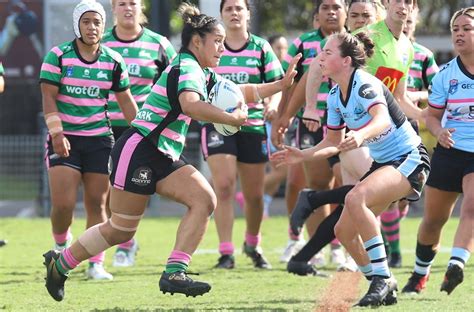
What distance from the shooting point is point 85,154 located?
9.02 m

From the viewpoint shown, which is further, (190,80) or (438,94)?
(438,94)

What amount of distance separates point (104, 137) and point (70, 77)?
57cm

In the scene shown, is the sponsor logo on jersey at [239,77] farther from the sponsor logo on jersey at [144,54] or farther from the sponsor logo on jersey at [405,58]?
the sponsor logo on jersey at [405,58]

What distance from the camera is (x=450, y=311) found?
23.7 feet

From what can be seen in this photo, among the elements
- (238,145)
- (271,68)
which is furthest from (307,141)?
(271,68)

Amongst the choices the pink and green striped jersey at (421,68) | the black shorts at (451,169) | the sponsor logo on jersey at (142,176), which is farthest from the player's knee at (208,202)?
the pink and green striped jersey at (421,68)

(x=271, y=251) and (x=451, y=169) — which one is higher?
(x=451, y=169)

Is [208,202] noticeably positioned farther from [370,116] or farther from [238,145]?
[238,145]

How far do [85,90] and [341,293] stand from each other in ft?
8.53

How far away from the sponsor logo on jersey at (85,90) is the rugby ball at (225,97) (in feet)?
6.27

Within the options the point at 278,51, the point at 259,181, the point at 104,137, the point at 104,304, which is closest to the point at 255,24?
the point at 278,51

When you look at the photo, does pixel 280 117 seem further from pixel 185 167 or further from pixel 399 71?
pixel 185 167

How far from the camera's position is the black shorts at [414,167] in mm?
7418

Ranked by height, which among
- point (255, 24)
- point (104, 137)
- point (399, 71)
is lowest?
point (255, 24)
